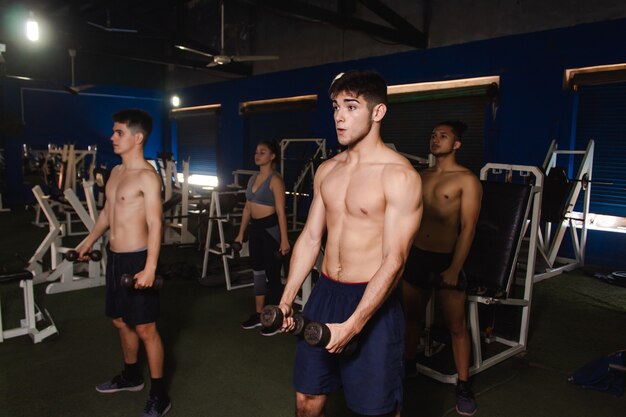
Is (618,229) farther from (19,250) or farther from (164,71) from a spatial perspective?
(164,71)

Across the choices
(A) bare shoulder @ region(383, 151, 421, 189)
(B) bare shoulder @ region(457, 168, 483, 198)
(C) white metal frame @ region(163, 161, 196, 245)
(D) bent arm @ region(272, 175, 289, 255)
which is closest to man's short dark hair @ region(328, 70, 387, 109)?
(A) bare shoulder @ region(383, 151, 421, 189)

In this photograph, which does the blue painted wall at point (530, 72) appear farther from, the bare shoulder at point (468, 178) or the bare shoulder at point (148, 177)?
the bare shoulder at point (148, 177)

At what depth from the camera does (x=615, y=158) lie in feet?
18.5

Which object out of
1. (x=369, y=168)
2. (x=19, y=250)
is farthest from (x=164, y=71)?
(x=369, y=168)

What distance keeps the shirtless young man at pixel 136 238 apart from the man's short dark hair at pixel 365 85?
52.2 inches

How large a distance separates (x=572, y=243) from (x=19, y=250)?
7.13 meters

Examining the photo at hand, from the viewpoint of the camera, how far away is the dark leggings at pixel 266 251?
3703mm

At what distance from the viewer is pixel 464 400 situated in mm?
2566

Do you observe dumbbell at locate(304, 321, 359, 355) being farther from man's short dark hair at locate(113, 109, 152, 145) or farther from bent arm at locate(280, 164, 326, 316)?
man's short dark hair at locate(113, 109, 152, 145)

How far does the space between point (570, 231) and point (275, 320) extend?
5635mm

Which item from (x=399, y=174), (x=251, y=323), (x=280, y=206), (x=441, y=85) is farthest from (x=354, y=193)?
(x=441, y=85)

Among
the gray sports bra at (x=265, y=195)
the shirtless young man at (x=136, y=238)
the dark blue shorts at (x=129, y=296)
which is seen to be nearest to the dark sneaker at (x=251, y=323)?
the gray sports bra at (x=265, y=195)

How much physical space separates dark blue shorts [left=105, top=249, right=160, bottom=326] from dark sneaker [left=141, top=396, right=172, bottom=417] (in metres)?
0.42

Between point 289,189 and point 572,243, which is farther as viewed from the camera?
point 289,189
